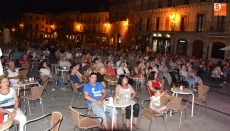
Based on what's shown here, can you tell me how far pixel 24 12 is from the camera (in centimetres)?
7725

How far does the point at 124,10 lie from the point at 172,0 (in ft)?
38.3

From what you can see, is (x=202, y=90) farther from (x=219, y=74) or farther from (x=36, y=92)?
(x=219, y=74)

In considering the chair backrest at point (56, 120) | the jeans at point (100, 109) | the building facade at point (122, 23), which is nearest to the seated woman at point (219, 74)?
the jeans at point (100, 109)

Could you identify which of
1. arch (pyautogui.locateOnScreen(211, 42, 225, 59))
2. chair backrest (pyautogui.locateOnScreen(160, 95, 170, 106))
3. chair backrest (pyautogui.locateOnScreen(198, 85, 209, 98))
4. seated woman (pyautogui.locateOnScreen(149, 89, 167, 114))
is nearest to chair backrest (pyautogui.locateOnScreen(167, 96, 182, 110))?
chair backrest (pyautogui.locateOnScreen(160, 95, 170, 106))

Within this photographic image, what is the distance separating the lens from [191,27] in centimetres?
2500

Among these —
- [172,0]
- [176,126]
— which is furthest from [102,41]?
[176,126]

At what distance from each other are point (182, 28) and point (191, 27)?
4.96ft

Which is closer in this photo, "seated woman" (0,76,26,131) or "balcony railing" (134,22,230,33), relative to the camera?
"seated woman" (0,76,26,131)

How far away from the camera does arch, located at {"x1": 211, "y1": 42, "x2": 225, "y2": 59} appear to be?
72.0 feet

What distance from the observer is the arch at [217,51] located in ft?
72.0

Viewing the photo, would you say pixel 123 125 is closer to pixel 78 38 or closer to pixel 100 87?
pixel 100 87

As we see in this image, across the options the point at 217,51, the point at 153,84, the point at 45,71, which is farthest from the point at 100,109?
the point at 217,51

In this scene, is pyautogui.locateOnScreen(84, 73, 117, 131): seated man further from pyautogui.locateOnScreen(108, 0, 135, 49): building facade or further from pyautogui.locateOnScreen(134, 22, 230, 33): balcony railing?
pyautogui.locateOnScreen(108, 0, 135, 49): building facade

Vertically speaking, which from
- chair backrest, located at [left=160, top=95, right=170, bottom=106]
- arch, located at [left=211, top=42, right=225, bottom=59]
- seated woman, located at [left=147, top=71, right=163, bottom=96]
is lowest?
chair backrest, located at [left=160, top=95, right=170, bottom=106]
